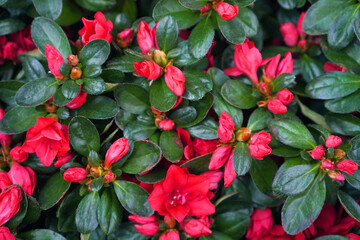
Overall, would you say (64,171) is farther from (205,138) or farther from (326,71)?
(326,71)

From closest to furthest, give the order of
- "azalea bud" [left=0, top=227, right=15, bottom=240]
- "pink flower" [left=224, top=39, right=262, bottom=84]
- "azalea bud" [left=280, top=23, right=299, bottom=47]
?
"azalea bud" [left=0, top=227, right=15, bottom=240] → "pink flower" [left=224, top=39, right=262, bottom=84] → "azalea bud" [left=280, top=23, right=299, bottom=47]

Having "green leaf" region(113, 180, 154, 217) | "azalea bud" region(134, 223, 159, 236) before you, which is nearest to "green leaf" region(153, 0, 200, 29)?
"green leaf" region(113, 180, 154, 217)

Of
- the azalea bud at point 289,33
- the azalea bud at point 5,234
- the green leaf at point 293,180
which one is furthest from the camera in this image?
the azalea bud at point 289,33

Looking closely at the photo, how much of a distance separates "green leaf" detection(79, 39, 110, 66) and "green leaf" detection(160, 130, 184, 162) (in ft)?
1.01

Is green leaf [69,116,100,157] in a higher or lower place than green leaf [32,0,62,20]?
lower

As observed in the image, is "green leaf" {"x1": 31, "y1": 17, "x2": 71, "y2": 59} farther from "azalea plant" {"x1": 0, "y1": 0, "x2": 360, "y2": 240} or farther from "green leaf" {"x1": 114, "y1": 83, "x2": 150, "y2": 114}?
"green leaf" {"x1": 114, "y1": 83, "x2": 150, "y2": 114}

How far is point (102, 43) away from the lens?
1.21 m

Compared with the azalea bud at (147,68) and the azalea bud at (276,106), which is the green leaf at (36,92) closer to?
the azalea bud at (147,68)

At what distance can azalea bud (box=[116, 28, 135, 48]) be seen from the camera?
1353 millimetres

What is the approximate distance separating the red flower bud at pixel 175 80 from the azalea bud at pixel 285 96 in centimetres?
33

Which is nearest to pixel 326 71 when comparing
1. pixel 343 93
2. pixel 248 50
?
pixel 343 93

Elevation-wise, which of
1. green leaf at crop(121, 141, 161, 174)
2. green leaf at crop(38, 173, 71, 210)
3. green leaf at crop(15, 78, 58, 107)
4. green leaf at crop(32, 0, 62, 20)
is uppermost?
green leaf at crop(32, 0, 62, 20)

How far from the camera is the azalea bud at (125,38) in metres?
1.35

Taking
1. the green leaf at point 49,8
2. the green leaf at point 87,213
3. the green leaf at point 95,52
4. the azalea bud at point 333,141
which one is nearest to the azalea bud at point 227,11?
the green leaf at point 95,52
